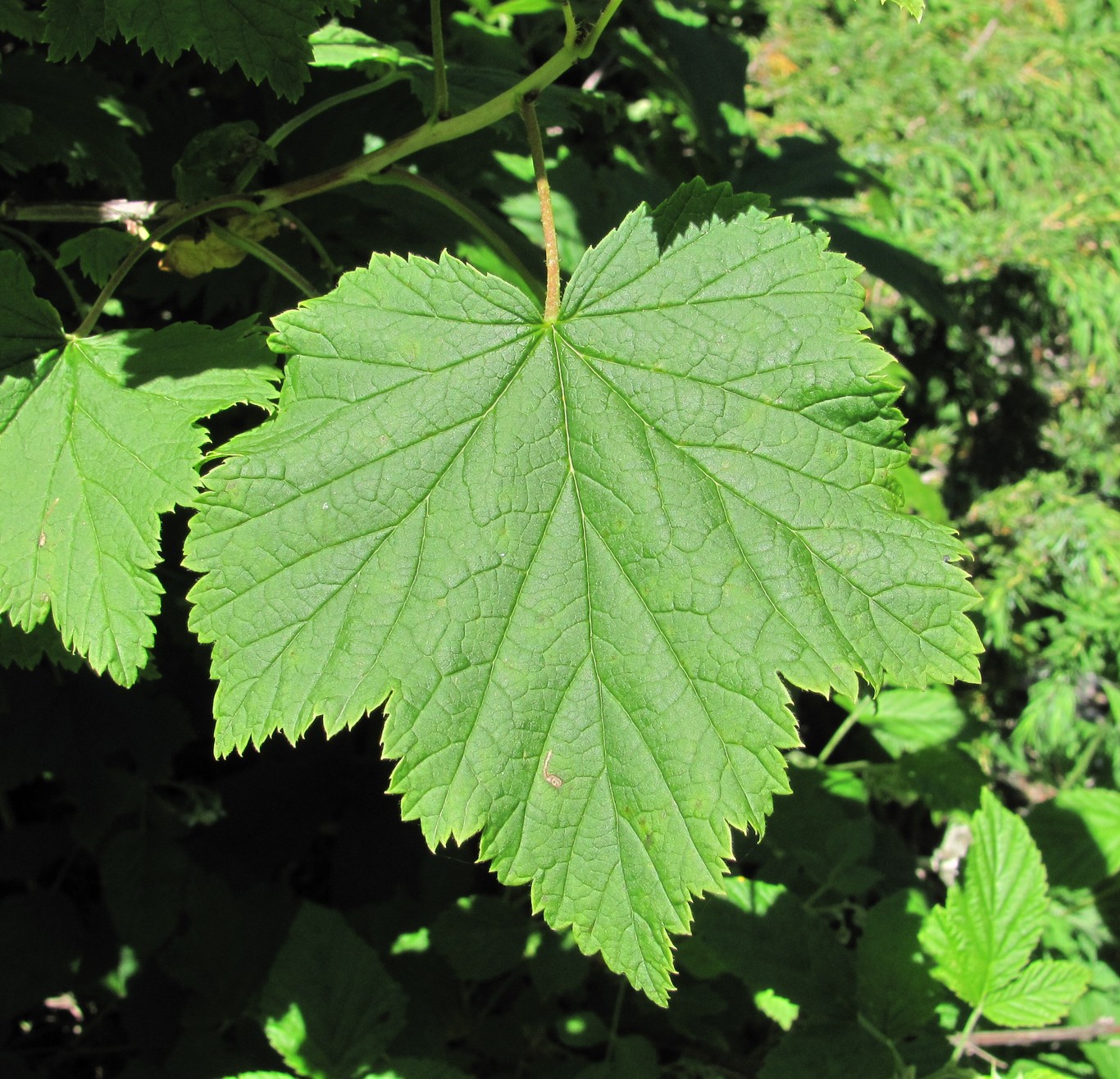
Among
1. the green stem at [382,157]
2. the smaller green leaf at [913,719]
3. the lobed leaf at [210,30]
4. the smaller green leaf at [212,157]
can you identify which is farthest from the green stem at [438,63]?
the smaller green leaf at [913,719]

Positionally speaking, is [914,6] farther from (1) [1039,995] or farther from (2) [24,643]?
(1) [1039,995]

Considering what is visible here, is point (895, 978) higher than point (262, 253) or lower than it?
lower

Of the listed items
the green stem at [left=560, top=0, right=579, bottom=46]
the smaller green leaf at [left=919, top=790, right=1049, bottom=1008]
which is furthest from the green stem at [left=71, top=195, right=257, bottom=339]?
the smaller green leaf at [left=919, top=790, right=1049, bottom=1008]

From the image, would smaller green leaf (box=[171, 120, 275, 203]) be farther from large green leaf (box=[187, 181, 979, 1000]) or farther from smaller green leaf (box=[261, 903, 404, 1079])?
smaller green leaf (box=[261, 903, 404, 1079])

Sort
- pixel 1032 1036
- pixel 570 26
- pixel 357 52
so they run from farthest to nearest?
pixel 1032 1036, pixel 357 52, pixel 570 26

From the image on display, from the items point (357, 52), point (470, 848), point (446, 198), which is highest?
point (357, 52)

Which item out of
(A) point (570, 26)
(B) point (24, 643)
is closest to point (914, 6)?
(A) point (570, 26)

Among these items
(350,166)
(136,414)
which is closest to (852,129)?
(350,166)

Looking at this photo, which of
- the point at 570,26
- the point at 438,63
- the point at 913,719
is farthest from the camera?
the point at 913,719
